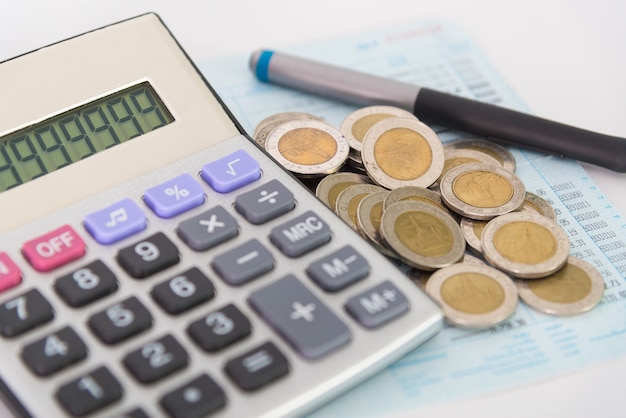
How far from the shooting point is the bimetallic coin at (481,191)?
819 mm

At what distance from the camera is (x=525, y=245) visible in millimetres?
789

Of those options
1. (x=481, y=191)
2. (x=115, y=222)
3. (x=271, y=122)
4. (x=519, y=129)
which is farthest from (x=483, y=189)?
(x=115, y=222)

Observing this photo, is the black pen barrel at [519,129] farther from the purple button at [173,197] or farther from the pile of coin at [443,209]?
the purple button at [173,197]

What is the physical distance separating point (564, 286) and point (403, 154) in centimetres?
19

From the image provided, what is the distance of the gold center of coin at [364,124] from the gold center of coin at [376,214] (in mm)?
114

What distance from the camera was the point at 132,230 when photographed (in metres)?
0.71

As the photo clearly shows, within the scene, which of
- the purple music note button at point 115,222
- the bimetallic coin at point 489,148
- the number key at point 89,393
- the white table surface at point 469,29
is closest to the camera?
the number key at point 89,393

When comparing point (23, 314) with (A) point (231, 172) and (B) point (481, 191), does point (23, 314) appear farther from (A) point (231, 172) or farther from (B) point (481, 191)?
(B) point (481, 191)

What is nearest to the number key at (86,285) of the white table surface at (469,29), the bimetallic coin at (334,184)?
the bimetallic coin at (334,184)

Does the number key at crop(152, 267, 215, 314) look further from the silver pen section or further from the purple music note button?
the silver pen section

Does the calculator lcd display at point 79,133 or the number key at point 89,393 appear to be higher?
the calculator lcd display at point 79,133

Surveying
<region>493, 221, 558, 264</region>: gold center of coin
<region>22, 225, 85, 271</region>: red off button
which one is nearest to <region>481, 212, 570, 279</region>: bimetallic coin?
<region>493, 221, 558, 264</region>: gold center of coin

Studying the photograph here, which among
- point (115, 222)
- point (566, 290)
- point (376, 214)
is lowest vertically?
point (566, 290)

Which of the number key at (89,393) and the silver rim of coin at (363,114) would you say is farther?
the silver rim of coin at (363,114)
